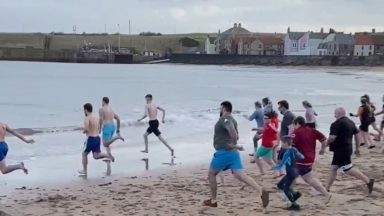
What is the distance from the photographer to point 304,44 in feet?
481

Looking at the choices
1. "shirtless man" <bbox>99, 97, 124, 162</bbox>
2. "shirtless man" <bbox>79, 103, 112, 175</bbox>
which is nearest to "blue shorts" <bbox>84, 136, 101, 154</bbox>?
"shirtless man" <bbox>79, 103, 112, 175</bbox>

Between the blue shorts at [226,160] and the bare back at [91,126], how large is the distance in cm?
426

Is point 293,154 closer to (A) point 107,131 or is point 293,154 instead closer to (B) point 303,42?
(A) point 107,131

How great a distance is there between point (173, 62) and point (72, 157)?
133 meters

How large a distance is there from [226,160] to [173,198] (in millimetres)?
1700

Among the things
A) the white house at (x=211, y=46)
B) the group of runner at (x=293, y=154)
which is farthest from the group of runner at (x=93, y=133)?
the white house at (x=211, y=46)

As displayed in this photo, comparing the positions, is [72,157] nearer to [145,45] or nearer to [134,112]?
[134,112]

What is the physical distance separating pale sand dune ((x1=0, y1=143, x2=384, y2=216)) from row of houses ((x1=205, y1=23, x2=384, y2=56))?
129668 millimetres

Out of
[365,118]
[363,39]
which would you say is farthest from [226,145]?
[363,39]

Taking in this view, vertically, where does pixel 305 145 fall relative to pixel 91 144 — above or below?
above

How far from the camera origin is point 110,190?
A: 11047 millimetres

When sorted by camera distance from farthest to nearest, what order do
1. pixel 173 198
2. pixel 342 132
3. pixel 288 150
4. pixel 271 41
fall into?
pixel 271 41
pixel 173 198
pixel 342 132
pixel 288 150

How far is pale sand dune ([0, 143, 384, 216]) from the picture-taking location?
360 inches

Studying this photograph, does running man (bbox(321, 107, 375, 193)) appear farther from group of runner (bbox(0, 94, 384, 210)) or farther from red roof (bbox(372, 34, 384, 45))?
red roof (bbox(372, 34, 384, 45))
